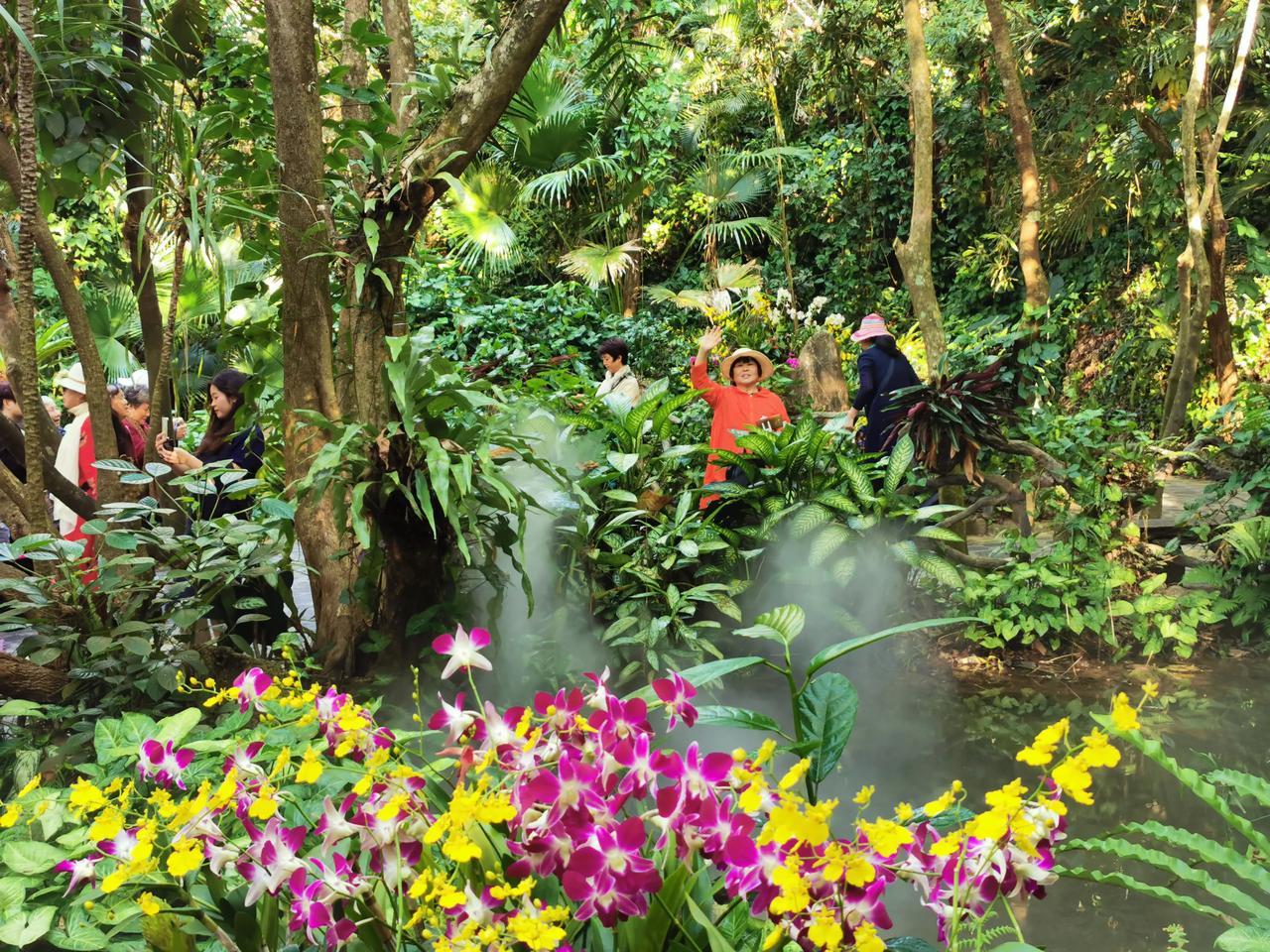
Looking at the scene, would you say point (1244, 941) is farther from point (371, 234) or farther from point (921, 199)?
point (921, 199)

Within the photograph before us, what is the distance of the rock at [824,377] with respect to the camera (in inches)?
312

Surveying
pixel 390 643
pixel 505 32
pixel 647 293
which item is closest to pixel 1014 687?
pixel 390 643

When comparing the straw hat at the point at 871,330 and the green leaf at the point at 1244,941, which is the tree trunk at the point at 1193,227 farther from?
the green leaf at the point at 1244,941

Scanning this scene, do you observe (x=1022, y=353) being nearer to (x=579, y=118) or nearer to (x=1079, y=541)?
(x=1079, y=541)

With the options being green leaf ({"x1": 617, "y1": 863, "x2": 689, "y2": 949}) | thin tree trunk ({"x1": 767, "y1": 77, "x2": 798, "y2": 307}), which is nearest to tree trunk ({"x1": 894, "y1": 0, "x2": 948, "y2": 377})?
green leaf ({"x1": 617, "y1": 863, "x2": 689, "y2": 949})

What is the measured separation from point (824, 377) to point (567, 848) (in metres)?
7.24

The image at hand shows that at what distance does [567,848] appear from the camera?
0.93 meters

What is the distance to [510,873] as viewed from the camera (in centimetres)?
94

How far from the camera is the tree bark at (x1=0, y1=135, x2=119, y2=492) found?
2.52 m

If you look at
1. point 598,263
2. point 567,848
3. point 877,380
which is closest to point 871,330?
point 877,380

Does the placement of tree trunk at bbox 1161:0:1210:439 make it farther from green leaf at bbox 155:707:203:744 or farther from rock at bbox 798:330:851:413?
green leaf at bbox 155:707:203:744

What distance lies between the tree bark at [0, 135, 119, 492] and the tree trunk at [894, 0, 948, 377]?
4.59m

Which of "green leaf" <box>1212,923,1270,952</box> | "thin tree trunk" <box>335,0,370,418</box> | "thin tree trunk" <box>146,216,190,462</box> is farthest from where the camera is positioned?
"thin tree trunk" <box>335,0,370,418</box>

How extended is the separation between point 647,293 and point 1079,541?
28.9 feet
